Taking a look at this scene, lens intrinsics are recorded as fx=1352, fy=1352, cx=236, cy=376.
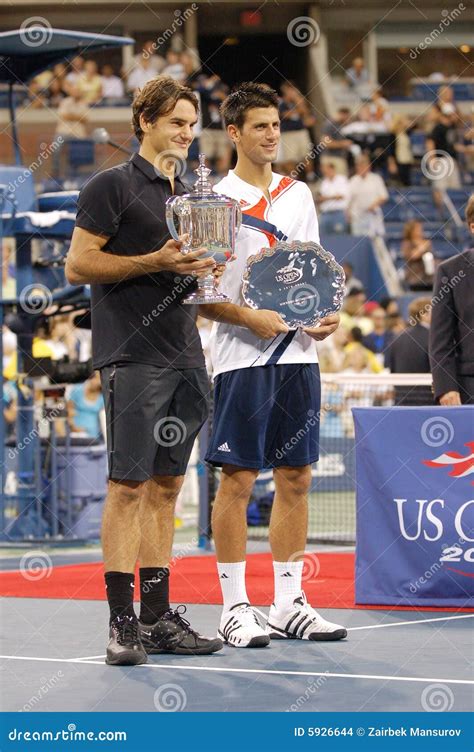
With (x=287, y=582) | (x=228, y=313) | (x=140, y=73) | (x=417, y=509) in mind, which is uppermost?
(x=140, y=73)

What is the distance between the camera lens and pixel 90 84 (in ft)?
73.0

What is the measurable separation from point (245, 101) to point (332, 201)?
14241 mm

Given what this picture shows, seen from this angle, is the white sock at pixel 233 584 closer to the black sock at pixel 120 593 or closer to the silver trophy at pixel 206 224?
the black sock at pixel 120 593

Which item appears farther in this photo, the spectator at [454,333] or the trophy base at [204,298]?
the spectator at [454,333]

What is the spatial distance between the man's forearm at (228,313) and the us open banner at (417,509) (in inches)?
54.6

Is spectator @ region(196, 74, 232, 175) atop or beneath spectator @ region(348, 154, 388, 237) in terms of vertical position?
atop

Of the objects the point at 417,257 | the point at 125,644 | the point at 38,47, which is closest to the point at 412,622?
the point at 125,644

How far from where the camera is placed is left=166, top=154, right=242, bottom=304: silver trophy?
4715mm

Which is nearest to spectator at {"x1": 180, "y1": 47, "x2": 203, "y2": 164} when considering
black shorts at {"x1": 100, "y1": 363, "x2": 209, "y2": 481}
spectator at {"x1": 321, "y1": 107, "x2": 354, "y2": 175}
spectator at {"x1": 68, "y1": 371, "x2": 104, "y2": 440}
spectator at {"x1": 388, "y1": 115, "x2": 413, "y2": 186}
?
spectator at {"x1": 321, "y1": 107, "x2": 354, "y2": 175}

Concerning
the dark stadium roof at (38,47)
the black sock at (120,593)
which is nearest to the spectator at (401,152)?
the dark stadium roof at (38,47)

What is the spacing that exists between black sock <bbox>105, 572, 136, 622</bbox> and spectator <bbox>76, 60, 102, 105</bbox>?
18.1 m

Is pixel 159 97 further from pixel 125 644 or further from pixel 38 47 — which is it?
pixel 38 47

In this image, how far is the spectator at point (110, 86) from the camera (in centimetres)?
2275
